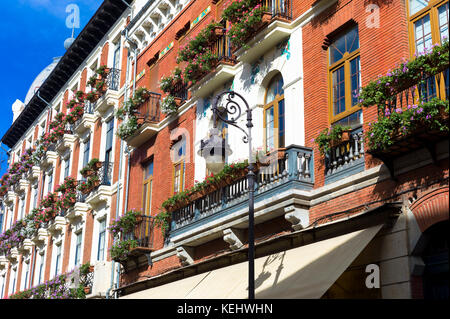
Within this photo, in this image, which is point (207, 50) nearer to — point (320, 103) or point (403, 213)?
point (320, 103)

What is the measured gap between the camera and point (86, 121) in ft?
97.0

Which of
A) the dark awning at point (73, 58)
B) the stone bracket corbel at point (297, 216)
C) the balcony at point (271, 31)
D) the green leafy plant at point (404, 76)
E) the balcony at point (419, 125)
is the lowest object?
the stone bracket corbel at point (297, 216)

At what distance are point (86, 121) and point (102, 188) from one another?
519 centimetres

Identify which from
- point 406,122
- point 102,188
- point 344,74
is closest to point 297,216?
point 344,74

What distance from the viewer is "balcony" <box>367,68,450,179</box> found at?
10.5 meters

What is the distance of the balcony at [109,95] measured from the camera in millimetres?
27328

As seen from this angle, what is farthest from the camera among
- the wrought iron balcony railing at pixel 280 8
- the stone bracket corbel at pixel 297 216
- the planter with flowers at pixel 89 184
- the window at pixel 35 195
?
the window at pixel 35 195

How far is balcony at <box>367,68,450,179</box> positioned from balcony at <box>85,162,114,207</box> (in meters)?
15.6

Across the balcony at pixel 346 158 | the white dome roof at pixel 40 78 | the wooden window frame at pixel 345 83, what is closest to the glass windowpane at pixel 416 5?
the wooden window frame at pixel 345 83

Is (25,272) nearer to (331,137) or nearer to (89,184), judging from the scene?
(89,184)

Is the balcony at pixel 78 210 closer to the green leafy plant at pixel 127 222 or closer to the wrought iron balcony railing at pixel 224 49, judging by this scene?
the green leafy plant at pixel 127 222

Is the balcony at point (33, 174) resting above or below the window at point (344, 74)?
above

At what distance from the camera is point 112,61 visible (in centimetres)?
2959

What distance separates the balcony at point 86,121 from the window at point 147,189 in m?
7.17
